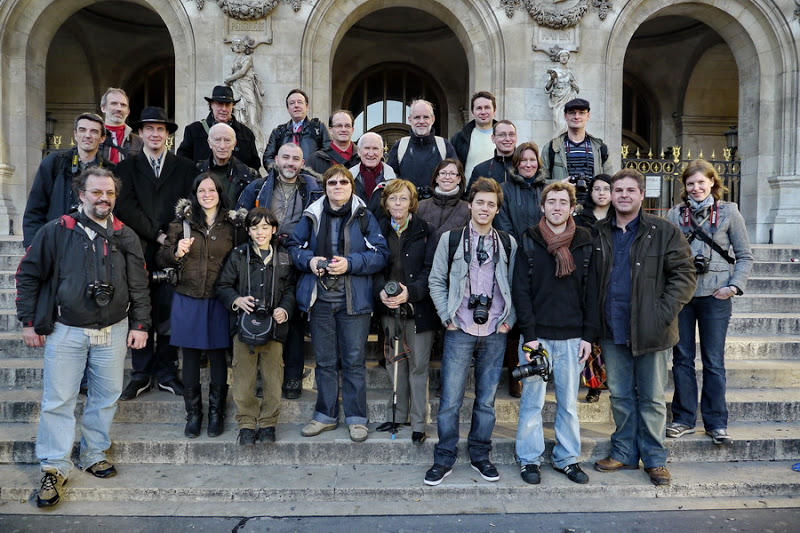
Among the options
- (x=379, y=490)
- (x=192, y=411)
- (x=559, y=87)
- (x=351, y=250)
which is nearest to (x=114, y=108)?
(x=351, y=250)

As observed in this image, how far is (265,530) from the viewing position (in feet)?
11.5

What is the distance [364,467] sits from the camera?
4.26 m

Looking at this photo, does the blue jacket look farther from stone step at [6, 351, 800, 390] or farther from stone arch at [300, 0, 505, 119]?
stone arch at [300, 0, 505, 119]

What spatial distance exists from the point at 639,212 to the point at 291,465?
335 cm

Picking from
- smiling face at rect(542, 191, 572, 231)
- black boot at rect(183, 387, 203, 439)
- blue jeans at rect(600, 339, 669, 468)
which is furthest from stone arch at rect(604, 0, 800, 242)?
black boot at rect(183, 387, 203, 439)

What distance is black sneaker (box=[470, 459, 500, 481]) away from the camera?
3993mm

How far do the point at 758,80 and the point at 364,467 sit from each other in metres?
11.3

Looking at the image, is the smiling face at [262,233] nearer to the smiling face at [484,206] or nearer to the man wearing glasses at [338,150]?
the man wearing glasses at [338,150]

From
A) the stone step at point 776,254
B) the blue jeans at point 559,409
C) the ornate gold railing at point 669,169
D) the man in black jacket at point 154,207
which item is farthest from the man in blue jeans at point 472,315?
the ornate gold railing at point 669,169

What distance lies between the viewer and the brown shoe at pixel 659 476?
3969mm

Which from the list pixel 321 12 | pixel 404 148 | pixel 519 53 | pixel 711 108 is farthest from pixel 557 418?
pixel 711 108

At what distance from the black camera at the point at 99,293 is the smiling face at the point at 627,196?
3.76 m

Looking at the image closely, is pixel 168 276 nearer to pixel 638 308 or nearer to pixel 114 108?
pixel 114 108

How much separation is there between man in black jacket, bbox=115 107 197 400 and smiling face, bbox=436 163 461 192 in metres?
2.28
